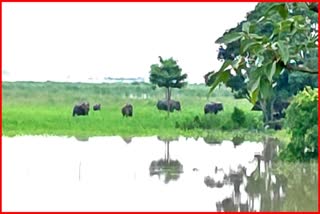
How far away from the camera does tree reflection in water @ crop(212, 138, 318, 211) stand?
4899mm

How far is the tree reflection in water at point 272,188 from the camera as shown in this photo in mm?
4899

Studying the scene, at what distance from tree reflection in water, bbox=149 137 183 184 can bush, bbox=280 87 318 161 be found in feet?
3.83

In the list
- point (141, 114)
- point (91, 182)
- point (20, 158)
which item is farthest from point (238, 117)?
point (91, 182)

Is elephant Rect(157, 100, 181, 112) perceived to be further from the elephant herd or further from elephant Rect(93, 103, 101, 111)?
elephant Rect(93, 103, 101, 111)

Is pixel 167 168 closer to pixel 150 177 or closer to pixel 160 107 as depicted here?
pixel 150 177

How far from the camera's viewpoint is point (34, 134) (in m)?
9.37

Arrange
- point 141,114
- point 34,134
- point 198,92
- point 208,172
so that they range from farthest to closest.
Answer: point 198,92
point 141,114
point 34,134
point 208,172

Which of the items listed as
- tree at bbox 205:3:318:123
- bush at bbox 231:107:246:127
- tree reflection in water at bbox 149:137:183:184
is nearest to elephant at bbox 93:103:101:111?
bush at bbox 231:107:246:127

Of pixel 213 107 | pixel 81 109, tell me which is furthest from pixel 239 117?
pixel 81 109

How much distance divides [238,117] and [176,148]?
2.72m

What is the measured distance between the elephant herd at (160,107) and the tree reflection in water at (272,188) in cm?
477

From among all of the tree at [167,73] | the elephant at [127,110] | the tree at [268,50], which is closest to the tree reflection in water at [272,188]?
the tree at [268,50]

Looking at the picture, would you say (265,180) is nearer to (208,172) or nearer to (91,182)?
(208,172)

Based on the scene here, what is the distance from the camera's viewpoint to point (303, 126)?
6828 mm
